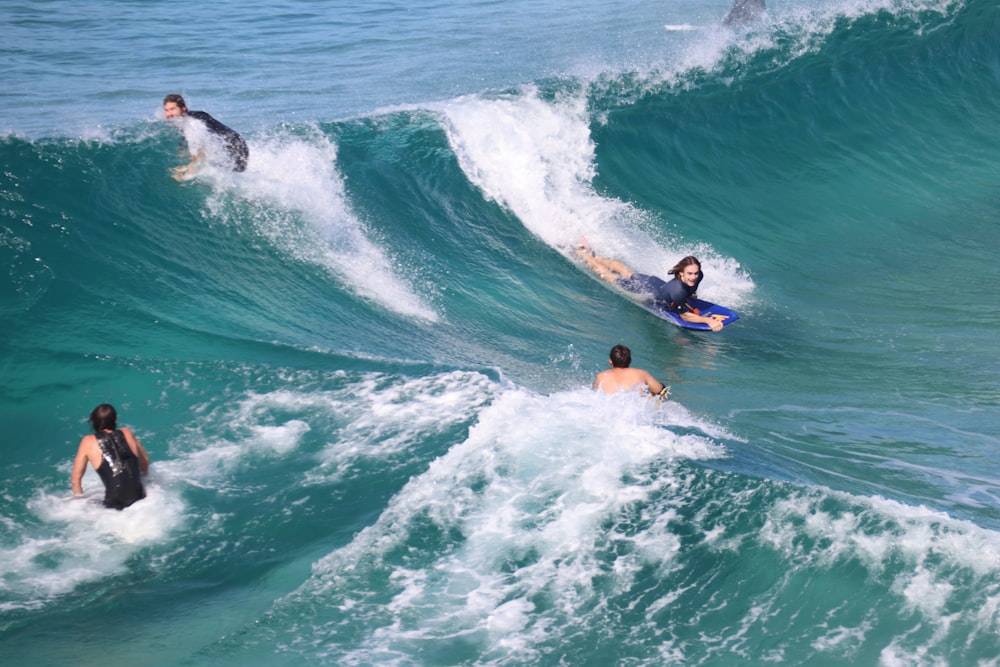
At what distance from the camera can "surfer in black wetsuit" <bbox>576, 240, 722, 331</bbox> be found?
11516 mm

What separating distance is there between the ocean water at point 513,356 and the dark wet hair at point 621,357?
0.45 m

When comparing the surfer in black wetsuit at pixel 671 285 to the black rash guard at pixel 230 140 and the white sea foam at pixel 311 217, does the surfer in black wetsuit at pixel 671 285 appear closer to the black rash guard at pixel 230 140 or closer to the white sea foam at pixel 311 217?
the white sea foam at pixel 311 217

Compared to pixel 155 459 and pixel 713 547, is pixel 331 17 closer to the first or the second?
pixel 155 459

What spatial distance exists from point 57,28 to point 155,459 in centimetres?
2075

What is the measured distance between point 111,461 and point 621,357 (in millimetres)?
4420

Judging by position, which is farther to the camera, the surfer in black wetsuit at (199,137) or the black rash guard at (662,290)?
the surfer in black wetsuit at (199,137)

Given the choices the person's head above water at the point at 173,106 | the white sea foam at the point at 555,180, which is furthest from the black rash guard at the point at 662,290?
the person's head above water at the point at 173,106

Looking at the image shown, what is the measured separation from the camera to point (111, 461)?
696cm

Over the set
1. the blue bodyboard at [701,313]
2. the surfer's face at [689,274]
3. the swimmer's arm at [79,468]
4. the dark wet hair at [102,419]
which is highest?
the surfer's face at [689,274]

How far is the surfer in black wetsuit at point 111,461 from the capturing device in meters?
6.93

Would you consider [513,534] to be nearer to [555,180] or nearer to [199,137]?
[199,137]

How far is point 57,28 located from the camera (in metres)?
24.6

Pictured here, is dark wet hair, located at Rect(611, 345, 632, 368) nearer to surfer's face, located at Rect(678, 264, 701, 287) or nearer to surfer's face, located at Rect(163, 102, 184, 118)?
surfer's face, located at Rect(678, 264, 701, 287)

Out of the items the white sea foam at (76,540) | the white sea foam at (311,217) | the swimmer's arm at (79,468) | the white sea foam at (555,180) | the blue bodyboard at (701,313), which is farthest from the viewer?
the white sea foam at (555,180)
